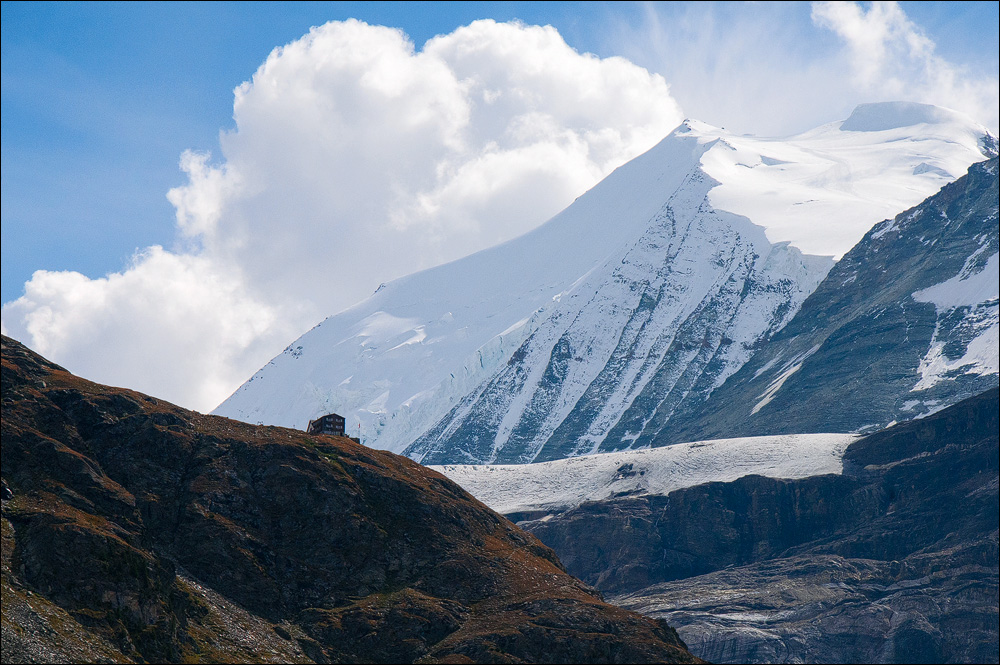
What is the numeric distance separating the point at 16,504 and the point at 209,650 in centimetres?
2705

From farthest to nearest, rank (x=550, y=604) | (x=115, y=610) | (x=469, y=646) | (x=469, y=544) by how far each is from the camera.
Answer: (x=469, y=544)
(x=550, y=604)
(x=469, y=646)
(x=115, y=610)

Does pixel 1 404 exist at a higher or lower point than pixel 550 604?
higher

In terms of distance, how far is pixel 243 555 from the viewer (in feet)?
516

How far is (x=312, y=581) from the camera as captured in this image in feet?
527

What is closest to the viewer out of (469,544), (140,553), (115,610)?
(115,610)

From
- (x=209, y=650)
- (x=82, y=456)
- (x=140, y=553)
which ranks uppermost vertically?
(x=82, y=456)

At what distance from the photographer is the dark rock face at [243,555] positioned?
13300 cm

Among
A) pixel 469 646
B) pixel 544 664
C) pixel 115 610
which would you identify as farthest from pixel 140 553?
pixel 544 664

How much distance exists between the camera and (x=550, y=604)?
540 feet

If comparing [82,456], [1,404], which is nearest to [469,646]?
[82,456]

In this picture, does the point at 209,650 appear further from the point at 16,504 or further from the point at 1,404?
the point at 1,404

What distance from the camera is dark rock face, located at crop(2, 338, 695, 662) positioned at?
133m

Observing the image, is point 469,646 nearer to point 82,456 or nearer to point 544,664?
point 544,664

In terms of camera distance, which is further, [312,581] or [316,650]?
[312,581]
